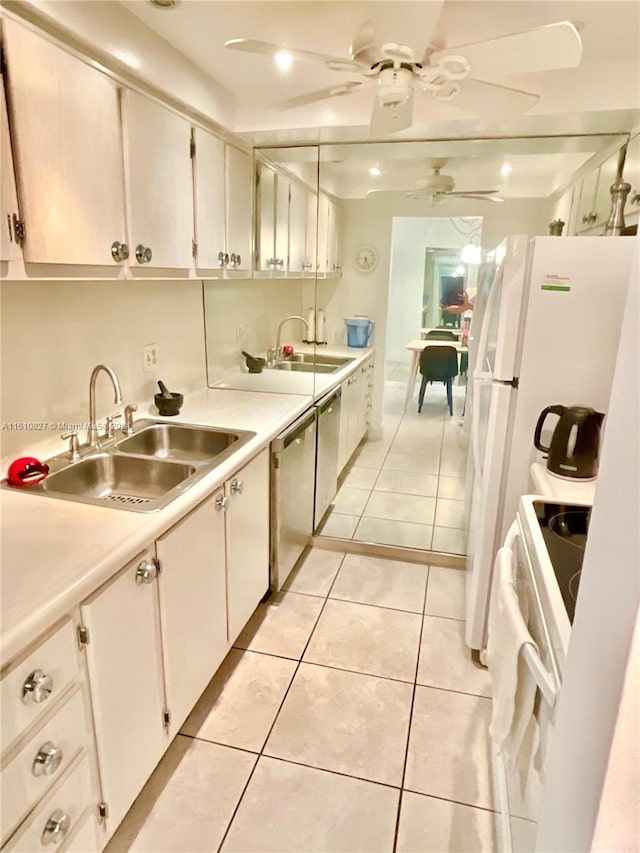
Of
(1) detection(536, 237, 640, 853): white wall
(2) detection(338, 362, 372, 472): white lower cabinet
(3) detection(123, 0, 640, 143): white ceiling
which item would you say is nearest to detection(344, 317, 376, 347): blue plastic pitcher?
(2) detection(338, 362, 372, 472): white lower cabinet

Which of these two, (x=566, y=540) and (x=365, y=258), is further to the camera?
(x=365, y=258)

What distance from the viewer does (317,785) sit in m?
1.65

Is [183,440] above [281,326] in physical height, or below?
below

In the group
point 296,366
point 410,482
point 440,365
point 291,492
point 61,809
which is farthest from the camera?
point 440,365

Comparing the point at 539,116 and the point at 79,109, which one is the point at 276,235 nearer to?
the point at 539,116

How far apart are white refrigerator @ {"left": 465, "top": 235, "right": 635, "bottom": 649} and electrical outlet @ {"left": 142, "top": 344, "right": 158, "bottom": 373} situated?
147 cm

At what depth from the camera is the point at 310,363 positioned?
3732 mm

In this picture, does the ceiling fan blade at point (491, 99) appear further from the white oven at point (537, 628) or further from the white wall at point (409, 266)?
the white wall at point (409, 266)

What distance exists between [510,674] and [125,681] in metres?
0.94

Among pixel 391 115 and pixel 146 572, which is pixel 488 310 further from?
pixel 146 572

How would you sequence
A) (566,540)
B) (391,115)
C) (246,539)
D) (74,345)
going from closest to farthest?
(566,540)
(391,115)
(74,345)
(246,539)

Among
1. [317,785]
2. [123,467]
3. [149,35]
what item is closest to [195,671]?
[317,785]

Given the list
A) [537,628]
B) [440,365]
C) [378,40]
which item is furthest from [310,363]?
[537,628]

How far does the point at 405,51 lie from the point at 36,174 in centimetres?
104
